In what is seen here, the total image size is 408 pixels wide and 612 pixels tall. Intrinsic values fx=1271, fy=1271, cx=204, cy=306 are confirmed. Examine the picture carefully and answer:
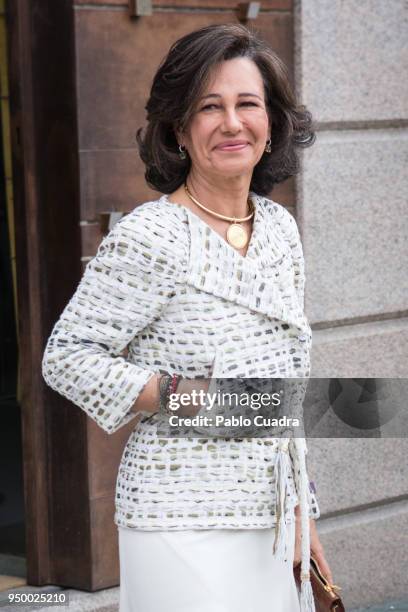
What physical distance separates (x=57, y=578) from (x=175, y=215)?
2465 mm

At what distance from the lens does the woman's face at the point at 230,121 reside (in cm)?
310

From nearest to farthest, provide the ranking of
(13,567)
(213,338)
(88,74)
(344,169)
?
1. (213,338)
2. (88,74)
3. (13,567)
4. (344,169)

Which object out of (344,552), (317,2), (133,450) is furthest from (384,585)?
(133,450)

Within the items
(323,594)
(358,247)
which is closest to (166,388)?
(323,594)

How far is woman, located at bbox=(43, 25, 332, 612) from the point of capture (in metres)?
2.99

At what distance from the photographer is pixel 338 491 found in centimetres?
591

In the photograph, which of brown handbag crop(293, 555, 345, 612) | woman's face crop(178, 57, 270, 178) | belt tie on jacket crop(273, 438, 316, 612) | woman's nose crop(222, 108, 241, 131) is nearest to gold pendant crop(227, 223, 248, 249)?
woman's face crop(178, 57, 270, 178)

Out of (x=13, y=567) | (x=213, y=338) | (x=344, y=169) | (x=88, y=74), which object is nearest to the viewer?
(x=213, y=338)

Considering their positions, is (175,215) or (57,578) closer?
(175,215)

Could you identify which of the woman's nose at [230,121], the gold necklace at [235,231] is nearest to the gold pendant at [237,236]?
the gold necklace at [235,231]

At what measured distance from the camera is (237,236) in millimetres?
3189

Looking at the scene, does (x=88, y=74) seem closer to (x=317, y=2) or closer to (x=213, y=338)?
(x=317, y=2)

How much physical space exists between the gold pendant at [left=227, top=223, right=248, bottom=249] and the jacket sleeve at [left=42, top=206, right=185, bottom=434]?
211mm

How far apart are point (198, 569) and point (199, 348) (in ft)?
1.71
